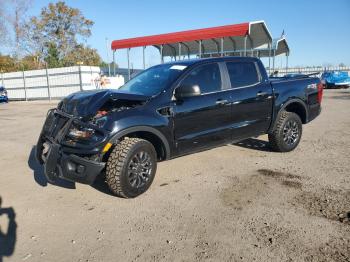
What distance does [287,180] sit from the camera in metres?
4.82

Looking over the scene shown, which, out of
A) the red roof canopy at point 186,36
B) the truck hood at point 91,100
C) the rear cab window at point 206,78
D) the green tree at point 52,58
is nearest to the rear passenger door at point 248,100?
the rear cab window at point 206,78

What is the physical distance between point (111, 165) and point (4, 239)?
1399 millimetres

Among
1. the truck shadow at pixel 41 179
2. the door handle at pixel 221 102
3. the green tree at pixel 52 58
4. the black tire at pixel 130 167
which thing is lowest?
the truck shadow at pixel 41 179

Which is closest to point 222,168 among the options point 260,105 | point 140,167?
point 260,105

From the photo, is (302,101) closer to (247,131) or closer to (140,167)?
(247,131)

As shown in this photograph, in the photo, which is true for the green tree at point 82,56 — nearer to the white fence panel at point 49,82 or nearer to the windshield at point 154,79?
the white fence panel at point 49,82

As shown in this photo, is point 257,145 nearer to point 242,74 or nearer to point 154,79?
point 242,74

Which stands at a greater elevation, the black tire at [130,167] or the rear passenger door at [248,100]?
the rear passenger door at [248,100]

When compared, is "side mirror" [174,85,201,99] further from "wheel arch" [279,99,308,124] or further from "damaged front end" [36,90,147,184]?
"wheel arch" [279,99,308,124]

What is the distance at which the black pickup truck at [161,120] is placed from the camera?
4020mm

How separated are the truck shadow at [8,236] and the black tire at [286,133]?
4.57m

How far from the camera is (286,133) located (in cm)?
624

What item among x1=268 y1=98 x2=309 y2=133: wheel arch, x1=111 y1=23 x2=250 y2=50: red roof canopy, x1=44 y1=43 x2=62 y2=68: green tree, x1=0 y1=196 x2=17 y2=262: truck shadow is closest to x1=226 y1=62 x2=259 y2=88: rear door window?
x1=268 y1=98 x2=309 y2=133: wheel arch

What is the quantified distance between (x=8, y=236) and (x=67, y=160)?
3.43 ft
